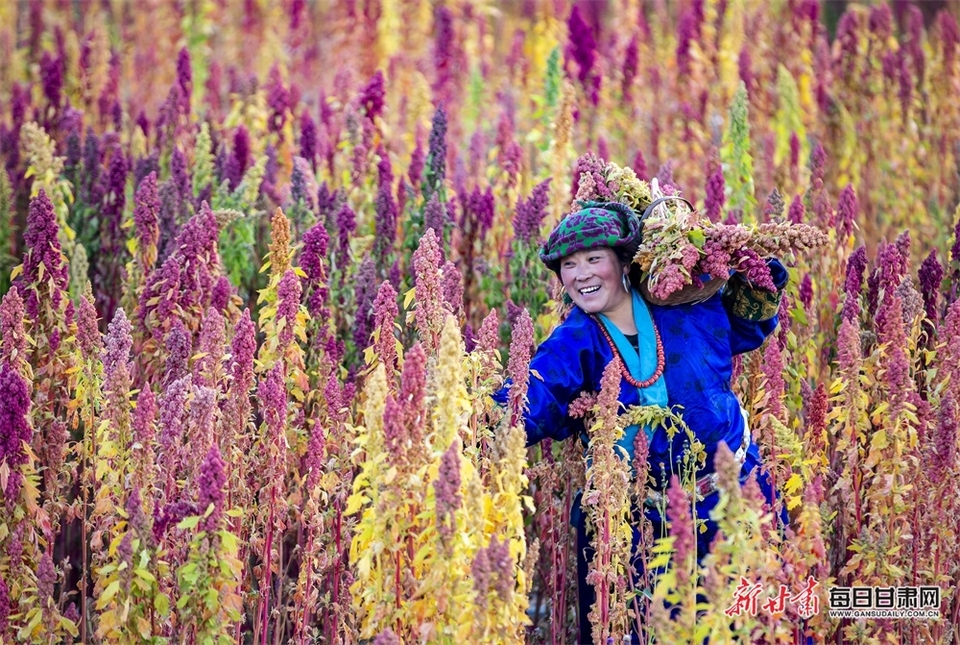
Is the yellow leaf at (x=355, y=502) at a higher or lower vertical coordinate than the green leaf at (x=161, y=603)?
higher

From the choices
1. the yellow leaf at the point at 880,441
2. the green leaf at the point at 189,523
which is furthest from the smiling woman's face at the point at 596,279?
the green leaf at the point at 189,523

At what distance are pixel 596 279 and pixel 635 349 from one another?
0.21m

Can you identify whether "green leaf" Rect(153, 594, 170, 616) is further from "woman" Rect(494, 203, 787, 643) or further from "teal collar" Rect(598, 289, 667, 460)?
"teal collar" Rect(598, 289, 667, 460)

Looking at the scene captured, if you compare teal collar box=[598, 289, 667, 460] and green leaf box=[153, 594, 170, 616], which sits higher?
teal collar box=[598, 289, 667, 460]

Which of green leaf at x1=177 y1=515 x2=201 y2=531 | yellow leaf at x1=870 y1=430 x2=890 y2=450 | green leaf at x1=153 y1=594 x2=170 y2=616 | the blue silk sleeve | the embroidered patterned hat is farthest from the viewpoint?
the blue silk sleeve

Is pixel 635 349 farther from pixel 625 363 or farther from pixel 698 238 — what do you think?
pixel 698 238

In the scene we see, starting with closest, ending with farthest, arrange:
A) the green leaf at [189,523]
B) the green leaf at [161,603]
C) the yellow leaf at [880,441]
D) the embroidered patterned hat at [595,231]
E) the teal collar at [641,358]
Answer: the green leaf at [189,523]
the green leaf at [161,603]
the yellow leaf at [880,441]
the teal collar at [641,358]
the embroidered patterned hat at [595,231]

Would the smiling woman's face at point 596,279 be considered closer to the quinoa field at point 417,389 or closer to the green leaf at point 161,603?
the quinoa field at point 417,389

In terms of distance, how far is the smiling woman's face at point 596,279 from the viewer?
323cm

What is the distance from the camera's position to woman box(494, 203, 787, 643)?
3.13 meters

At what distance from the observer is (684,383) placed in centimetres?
316

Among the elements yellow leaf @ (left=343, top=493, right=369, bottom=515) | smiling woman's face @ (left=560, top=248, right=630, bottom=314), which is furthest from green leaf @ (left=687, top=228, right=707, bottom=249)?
yellow leaf @ (left=343, top=493, right=369, bottom=515)

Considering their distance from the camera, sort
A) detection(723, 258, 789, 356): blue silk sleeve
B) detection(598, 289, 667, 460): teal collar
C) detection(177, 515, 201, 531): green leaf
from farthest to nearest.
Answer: detection(723, 258, 789, 356): blue silk sleeve
detection(598, 289, 667, 460): teal collar
detection(177, 515, 201, 531): green leaf

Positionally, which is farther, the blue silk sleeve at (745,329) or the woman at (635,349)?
the blue silk sleeve at (745,329)
